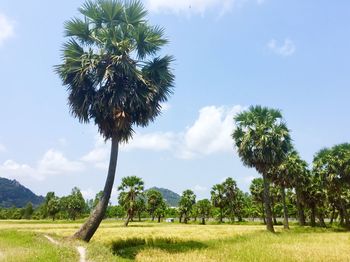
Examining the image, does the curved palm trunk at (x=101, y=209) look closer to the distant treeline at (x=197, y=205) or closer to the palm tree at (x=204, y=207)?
the distant treeline at (x=197, y=205)

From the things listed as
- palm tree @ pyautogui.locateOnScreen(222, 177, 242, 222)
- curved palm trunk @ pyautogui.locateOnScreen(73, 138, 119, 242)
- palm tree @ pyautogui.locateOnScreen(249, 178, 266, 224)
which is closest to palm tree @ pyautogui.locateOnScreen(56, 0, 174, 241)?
curved palm trunk @ pyautogui.locateOnScreen(73, 138, 119, 242)

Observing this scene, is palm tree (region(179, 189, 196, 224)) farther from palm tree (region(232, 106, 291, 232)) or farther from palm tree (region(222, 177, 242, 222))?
palm tree (region(232, 106, 291, 232))

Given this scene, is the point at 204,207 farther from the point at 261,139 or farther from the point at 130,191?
the point at 261,139

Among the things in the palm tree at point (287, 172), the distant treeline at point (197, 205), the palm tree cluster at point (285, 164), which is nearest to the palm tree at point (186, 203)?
the distant treeline at point (197, 205)

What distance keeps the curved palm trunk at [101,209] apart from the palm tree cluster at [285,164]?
739 inches

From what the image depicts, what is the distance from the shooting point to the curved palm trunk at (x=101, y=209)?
2050cm

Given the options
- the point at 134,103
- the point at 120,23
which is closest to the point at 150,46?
the point at 120,23

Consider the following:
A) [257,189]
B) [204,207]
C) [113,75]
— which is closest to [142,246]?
[113,75]

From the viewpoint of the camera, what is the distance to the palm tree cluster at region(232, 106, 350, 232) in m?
37.0

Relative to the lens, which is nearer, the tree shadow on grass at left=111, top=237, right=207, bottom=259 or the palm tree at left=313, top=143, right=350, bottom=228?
the tree shadow on grass at left=111, top=237, right=207, bottom=259

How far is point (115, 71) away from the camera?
21547mm

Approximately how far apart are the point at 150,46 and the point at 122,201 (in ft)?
156

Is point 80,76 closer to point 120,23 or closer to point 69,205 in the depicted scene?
point 120,23

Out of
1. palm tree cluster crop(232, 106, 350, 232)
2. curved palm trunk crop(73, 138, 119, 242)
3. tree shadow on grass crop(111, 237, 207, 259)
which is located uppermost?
palm tree cluster crop(232, 106, 350, 232)
